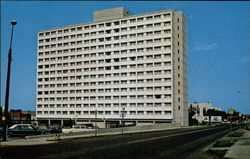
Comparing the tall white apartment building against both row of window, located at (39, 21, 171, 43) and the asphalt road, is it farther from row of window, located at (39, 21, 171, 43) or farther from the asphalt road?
the asphalt road

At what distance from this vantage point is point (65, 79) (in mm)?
103750

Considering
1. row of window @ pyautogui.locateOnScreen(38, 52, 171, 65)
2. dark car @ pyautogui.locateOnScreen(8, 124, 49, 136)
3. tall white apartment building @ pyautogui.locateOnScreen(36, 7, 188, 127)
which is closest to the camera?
dark car @ pyautogui.locateOnScreen(8, 124, 49, 136)

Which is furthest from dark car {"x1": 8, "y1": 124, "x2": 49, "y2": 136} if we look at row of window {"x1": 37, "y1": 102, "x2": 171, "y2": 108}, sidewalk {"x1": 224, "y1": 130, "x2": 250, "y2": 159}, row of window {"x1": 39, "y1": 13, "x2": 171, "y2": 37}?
row of window {"x1": 39, "y1": 13, "x2": 171, "y2": 37}

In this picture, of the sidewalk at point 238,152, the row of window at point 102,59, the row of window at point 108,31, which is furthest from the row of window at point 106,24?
the sidewalk at point 238,152

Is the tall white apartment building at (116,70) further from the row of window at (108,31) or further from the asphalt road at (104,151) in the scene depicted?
the asphalt road at (104,151)

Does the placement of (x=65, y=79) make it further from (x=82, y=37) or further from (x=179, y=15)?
(x=179, y=15)

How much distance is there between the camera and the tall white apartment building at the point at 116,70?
87875 millimetres

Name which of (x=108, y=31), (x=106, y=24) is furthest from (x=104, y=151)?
(x=106, y=24)

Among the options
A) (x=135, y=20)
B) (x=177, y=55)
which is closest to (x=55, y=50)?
(x=135, y=20)

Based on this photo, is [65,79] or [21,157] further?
[65,79]

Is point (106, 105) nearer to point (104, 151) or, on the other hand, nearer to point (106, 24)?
point (106, 24)

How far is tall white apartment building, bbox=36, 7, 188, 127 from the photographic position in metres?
87.9

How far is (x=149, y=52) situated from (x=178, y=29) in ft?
40.0

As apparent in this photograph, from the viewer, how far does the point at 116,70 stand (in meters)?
94.5
